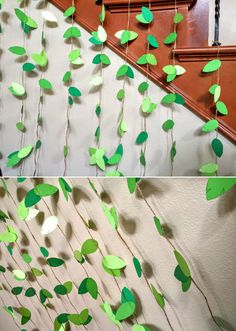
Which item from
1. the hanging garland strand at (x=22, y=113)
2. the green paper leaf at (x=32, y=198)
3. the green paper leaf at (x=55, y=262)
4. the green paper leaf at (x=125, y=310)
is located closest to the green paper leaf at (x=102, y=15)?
the hanging garland strand at (x=22, y=113)

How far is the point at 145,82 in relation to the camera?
112 centimetres

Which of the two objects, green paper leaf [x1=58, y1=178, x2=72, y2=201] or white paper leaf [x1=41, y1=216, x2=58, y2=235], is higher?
green paper leaf [x1=58, y1=178, x2=72, y2=201]

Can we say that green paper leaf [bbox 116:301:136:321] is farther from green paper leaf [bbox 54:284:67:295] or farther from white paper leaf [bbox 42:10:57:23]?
white paper leaf [bbox 42:10:57:23]

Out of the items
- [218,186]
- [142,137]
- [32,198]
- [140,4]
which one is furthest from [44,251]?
[140,4]

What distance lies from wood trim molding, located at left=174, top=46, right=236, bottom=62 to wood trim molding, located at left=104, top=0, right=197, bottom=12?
169 millimetres

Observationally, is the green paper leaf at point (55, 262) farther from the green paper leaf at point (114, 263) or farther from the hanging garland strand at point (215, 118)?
the hanging garland strand at point (215, 118)

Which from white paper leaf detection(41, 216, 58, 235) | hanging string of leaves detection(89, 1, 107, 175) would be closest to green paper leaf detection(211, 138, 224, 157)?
hanging string of leaves detection(89, 1, 107, 175)

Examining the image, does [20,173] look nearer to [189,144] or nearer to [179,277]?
[189,144]

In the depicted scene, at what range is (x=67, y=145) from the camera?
124 cm

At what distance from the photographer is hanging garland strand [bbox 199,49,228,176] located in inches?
39.8

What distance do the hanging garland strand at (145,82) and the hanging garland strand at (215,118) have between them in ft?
0.68

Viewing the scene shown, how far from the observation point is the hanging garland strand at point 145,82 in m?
1.07

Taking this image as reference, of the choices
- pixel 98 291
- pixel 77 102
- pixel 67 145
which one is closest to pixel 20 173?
pixel 67 145

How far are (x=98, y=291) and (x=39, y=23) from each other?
1.10m
